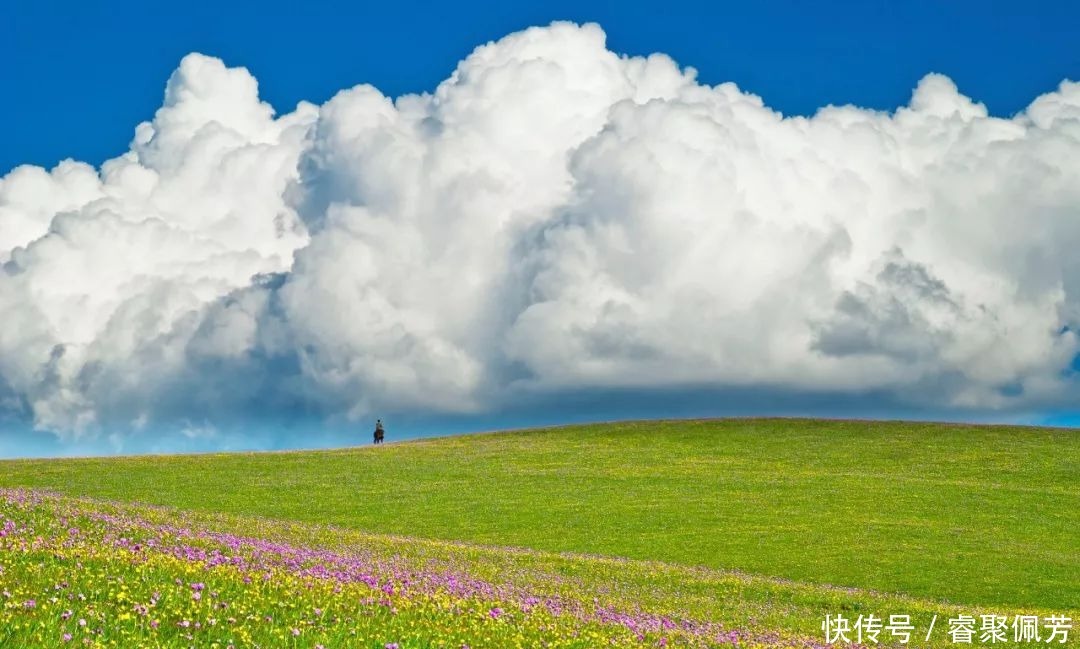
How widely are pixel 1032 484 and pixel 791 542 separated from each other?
28.6 m

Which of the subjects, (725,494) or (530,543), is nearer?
(530,543)

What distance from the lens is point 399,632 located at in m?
15.0

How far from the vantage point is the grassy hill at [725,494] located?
43.9 metres

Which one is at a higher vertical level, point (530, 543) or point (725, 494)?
point (725, 494)

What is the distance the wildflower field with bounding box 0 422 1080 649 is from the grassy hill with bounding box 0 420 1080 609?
0.83 ft

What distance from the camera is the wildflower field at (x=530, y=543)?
50.3 feet

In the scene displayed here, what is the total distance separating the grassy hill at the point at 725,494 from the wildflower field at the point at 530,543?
252 millimetres

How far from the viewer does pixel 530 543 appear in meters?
46.4

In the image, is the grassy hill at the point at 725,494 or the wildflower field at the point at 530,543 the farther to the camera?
the grassy hill at the point at 725,494

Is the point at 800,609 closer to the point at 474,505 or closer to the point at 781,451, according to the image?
the point at 474,505

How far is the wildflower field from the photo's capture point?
15.3 meters

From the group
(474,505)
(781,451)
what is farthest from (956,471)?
(474,505)

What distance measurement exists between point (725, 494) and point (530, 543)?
718 inches

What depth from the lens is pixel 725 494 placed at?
60531mm
